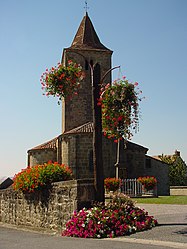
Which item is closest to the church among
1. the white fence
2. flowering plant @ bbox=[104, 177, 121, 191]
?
the white fence

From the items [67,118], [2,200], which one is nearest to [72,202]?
[2,200]

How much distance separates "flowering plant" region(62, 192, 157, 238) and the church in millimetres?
15593

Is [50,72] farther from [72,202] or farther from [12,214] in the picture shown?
[12,214]

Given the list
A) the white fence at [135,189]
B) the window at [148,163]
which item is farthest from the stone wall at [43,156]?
the white fence at [135,189]

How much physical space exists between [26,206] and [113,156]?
15.2 meters

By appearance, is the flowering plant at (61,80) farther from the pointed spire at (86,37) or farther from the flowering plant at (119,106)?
the pointed spire at (86,37)

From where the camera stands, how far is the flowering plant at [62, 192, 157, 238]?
948 cm

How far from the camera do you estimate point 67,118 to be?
115 feet

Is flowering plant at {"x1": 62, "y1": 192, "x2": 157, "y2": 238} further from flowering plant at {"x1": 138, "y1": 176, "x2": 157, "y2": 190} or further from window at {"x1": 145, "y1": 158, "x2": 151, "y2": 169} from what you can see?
window at {"x1": 145, "y1": 158, "x2": 151, "y2": 169}

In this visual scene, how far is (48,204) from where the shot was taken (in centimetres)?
1222

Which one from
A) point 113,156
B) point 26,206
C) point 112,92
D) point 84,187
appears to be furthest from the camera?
point 113,156

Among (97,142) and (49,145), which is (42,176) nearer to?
(97,142)

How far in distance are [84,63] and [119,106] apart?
25.5m

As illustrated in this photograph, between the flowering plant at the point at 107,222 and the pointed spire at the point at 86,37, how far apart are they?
94.5 ft
